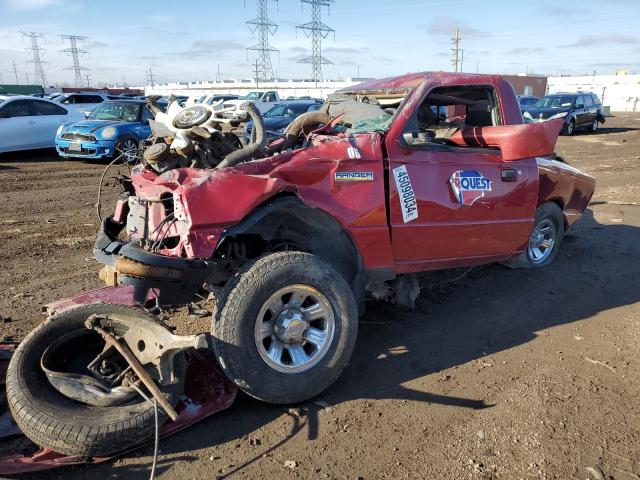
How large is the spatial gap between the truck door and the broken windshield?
0.69 ft

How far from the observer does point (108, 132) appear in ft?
42.8

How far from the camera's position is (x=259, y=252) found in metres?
3.99

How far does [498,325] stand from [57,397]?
3452mm

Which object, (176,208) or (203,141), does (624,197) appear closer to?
(203,141)

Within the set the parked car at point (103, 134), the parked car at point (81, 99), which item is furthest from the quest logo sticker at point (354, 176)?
the parked car at point (81, 99)

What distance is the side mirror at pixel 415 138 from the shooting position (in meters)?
4.06

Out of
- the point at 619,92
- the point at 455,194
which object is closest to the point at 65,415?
the point at 455,194

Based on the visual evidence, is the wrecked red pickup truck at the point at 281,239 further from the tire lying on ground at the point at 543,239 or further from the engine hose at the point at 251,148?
the tire lying on ground at the point at 543,239

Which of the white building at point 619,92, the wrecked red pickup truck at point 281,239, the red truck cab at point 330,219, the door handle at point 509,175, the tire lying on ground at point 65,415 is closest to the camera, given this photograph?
the tire lying on ground at point 65,415

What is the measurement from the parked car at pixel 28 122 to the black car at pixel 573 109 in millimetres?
18204

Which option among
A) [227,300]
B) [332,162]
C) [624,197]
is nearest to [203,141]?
[332,162]

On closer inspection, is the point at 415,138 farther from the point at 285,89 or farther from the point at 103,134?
the point at 285,89

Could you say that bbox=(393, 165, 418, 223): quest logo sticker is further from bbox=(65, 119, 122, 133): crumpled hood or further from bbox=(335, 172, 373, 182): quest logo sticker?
bbox=(65, 119, 122, 133): crumpled hood

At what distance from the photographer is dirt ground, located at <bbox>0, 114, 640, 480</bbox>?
2.80 m
